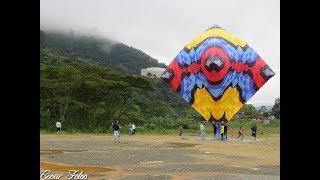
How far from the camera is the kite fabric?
94.7ft

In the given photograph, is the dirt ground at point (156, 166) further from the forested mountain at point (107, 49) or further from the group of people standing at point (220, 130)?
the forested mountain at point (107, 49)

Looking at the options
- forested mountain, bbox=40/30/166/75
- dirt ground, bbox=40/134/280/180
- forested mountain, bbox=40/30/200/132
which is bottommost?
dirt ground, bbox=40/134/280/180

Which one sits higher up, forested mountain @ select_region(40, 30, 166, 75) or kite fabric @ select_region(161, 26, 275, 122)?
forested mountain @ select_region(40, 30, 166, 75)

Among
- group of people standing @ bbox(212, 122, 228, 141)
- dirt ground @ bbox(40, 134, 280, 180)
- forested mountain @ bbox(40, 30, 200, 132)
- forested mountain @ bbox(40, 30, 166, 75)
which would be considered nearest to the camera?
dirt ground @ bbox(40, 134, 280, 180)

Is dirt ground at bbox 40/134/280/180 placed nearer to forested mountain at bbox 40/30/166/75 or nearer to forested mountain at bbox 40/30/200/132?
forested mountain at bbox 40/30/200/132

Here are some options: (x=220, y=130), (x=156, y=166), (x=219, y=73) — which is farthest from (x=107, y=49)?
(x=156, y=166)

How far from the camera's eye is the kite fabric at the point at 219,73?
2888 centimetres

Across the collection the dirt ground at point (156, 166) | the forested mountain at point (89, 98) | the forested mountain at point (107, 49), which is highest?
the forested mountain at point (107, 49)

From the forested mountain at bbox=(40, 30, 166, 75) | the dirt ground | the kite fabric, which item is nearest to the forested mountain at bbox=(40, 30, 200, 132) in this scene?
the kite fabric

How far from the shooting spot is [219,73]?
28.5 metres

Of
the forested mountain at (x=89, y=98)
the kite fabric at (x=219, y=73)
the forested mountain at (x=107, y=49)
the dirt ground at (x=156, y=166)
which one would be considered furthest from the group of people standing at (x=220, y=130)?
the forested mountain at (x=107, y=49)

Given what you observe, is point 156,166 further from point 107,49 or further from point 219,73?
point 107,49
